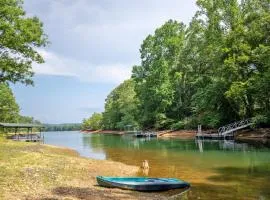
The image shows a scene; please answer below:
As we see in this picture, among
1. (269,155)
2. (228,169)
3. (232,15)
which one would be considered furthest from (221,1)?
(228,169)

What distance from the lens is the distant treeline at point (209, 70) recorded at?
4703 centimetres

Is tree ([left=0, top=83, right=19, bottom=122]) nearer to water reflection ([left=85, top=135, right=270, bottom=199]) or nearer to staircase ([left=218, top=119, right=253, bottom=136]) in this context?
staircase ([left=218, top=119, right=253, bottom=136])

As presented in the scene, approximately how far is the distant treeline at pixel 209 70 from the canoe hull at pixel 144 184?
29408 mm

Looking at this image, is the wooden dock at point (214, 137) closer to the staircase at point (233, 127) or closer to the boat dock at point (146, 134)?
the staircase at point (233, 127)

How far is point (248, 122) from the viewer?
165 feet

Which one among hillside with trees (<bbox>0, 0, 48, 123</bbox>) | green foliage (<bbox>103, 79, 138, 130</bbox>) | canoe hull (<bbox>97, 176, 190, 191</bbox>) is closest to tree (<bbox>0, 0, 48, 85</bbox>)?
hillside with trees (<bbox>0, 0, 48, 123</bbox>)

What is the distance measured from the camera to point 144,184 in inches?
590

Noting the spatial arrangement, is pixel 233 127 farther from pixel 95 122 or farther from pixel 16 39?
pixel 95 122

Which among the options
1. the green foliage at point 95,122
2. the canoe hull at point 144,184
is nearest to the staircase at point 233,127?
the canoe hull at point 144,184

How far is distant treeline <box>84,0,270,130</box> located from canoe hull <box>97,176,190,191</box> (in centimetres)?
2941

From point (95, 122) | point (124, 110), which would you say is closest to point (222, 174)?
point (124, 110)

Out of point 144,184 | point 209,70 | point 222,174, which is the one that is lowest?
point 222,174

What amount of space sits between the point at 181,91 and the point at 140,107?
14821mm

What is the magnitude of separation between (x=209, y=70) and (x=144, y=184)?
2240 inches
